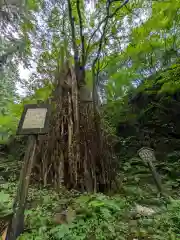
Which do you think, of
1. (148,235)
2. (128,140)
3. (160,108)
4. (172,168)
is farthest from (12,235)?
(160,108)

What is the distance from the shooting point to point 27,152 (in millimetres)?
1721

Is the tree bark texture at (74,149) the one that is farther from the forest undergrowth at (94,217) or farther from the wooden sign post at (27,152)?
the wooden sign post at (27,152)

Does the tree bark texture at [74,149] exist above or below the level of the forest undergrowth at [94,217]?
above

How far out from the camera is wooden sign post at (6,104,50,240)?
1458mm

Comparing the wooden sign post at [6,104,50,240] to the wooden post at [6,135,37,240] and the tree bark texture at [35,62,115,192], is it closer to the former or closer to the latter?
the wooden post at [6,135,37,240]

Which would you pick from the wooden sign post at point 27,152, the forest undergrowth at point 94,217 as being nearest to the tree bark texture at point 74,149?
the forest undergrowth at point 94,217

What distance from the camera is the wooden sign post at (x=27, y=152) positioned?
1.46 m

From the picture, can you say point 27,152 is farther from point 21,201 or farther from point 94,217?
point 94,217

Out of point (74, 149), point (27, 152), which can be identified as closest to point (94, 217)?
point (27, 152)

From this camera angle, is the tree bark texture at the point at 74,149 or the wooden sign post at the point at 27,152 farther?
the tree bark texture at the point at 74,149

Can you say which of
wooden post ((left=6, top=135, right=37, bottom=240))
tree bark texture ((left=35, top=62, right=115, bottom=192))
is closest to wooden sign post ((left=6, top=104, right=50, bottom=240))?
wooden post ((left=6, top=135, right=37, bottom=240))

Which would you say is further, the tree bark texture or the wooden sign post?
the tree bark texture

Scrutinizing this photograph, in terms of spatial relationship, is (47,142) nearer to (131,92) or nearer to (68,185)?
(68,185)

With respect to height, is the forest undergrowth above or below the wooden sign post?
below
